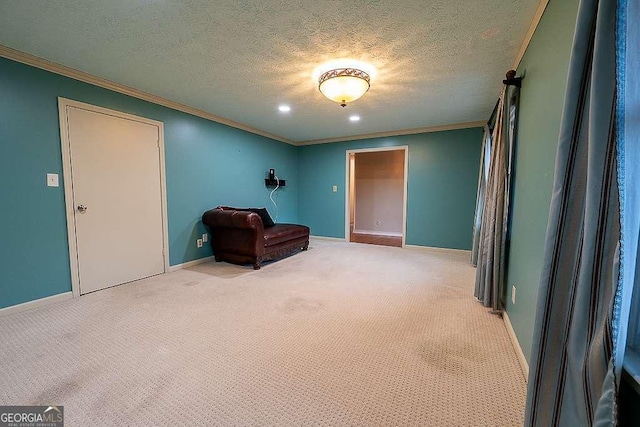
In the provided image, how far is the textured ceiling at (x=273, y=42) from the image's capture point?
162cm

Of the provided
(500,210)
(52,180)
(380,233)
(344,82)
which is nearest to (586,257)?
(500,210)

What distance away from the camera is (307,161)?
19.4ft

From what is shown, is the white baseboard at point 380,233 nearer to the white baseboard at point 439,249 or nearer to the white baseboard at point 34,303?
the white baseboard at point 439,249

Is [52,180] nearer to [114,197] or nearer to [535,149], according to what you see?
[114,197]

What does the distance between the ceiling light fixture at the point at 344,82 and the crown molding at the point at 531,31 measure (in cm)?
A: 118

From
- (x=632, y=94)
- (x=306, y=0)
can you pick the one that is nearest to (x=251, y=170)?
(x=306, y=0)

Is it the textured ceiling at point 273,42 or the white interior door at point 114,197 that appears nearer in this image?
the textured ceiling at point 273,42

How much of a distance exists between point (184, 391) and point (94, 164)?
257cm

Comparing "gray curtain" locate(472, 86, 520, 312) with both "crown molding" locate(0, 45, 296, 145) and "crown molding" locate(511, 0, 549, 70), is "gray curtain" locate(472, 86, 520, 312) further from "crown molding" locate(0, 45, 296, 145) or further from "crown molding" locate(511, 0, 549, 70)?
"crown molding" locate(0, 45, 296, 145)

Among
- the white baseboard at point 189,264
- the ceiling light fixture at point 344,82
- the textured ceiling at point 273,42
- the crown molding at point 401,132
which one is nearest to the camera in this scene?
the textured ceiling at point 273,42

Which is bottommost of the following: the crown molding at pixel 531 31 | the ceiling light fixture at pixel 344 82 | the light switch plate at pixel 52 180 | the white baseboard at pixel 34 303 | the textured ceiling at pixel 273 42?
the white baseboard at pixel 34 303

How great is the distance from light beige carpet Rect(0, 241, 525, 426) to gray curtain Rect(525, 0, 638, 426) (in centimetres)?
59

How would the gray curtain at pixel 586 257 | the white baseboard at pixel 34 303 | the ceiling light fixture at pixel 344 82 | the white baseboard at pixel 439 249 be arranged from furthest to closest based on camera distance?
1. the white baseboard at pixel 439 249
2. the ceiling light fixture at pixel 344 82
3. the white baseboard at pixel 34 303
4. the gray curtain at pixel 586 257

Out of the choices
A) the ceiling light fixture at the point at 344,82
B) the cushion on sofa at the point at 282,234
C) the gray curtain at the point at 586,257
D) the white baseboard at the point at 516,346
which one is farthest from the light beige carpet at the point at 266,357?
the ceiling light fixture at the point at 344,82
